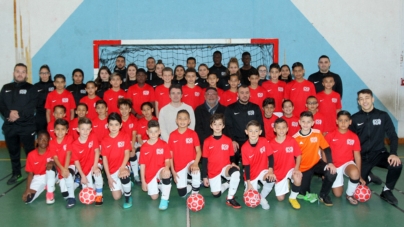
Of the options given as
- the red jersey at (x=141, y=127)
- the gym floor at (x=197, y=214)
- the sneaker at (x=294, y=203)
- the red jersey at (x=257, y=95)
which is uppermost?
the red jersey at (x=257, y=95)

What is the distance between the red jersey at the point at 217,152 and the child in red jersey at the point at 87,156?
5.02 feet

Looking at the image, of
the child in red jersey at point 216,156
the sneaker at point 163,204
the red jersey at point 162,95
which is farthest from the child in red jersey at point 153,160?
the red jersey at point 162,95

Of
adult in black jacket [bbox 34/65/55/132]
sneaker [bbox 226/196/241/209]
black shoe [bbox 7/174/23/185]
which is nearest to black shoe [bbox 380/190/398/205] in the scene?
sneaker [bbox 226/196/241/209]

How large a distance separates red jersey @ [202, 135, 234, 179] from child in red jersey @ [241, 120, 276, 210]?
0.29 meters

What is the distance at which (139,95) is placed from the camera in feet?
22.9

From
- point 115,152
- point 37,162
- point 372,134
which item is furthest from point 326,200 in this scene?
point 37,162

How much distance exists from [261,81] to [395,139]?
110 inches

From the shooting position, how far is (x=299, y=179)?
5090 millimetres

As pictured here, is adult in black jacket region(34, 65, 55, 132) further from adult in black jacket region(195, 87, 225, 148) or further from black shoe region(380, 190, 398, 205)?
black shoe region(380, 190, 398, 205)

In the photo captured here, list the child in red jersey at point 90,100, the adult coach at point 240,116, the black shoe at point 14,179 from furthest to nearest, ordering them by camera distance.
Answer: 1. the child in red jersey at point 90,100
2. the black shoe at point 14,179
3. the adult coach at point 240,116

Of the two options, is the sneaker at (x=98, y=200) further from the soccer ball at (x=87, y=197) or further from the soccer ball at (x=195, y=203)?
the soccer ball at (x=195, y=203)

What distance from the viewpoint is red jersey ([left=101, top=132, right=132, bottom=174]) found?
5465mm

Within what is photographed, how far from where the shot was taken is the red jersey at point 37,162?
18.0 feet

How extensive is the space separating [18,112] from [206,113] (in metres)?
3.13
